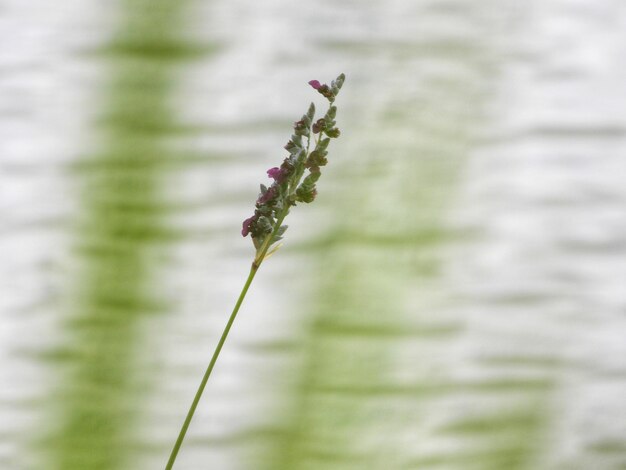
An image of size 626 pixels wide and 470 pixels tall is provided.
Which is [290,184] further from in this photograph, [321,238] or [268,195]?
[321,238]

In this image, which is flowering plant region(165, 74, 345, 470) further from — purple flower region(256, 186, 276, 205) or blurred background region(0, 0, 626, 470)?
blurred background region(0, 0, 626, 470)

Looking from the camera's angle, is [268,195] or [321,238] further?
[321,238]

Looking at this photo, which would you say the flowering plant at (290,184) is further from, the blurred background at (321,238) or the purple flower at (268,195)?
the blurred background at (321,238)

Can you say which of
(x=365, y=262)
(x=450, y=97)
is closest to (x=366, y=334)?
(x=365, y=262)

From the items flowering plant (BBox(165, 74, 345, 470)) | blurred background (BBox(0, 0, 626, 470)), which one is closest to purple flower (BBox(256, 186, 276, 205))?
flowering plant (BBox(165, 74, 345, 470))

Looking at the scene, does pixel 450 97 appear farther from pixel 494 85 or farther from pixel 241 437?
pixel 241 437

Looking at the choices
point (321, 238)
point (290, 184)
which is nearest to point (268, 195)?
point (290, 184)

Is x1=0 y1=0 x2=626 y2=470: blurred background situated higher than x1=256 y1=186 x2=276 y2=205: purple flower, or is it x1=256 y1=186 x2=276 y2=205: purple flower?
x1=0 y1=0 x2=626 y2=470: blurred background

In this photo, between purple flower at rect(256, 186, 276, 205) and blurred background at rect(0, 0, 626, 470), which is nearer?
purple flower at rect(256, 186, 276, 205)
